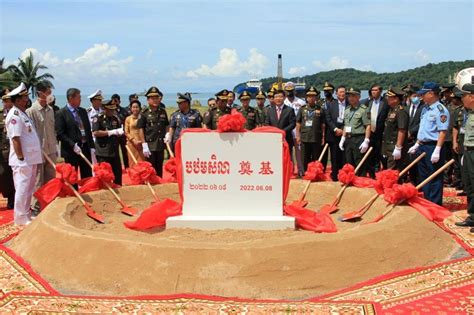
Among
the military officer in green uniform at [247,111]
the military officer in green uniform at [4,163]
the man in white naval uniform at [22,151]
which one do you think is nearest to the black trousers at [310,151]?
the military officer in green uniform at [247,111]

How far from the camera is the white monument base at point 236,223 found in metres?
4.97

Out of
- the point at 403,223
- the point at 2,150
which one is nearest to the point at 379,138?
the point at 403,223

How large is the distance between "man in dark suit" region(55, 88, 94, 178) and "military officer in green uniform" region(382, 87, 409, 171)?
4.13 metres

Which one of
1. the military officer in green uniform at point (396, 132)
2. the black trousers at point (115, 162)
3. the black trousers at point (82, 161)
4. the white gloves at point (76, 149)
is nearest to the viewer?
the white gloves at point (76, 149)

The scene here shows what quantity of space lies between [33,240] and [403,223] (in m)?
3.37

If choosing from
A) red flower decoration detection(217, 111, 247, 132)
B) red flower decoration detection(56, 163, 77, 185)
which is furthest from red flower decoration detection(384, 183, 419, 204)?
red flower decoration detection(56, 163, 77, 185)

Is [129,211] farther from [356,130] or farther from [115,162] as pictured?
[356,130]

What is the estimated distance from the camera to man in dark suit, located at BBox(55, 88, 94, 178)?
6539 millimetres

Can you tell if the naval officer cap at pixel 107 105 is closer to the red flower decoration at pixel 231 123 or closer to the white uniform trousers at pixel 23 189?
the white uniform trousers at pixel 23 189

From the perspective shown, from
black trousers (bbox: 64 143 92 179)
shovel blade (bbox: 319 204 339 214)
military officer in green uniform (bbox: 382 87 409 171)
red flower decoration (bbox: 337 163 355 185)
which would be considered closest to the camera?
shovel blade (bbox: 319 204 339 214)

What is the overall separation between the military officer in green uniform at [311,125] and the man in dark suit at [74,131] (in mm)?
3414

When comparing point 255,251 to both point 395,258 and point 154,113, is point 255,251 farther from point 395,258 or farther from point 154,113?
point 154,113

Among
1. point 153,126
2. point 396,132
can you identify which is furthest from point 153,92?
point 396,132

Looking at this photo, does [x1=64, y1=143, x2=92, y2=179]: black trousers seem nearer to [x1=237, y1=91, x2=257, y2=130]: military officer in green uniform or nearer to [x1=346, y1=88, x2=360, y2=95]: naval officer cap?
[x1=237, y1=91, x2=257, y2=130]: military officer in green uniform
